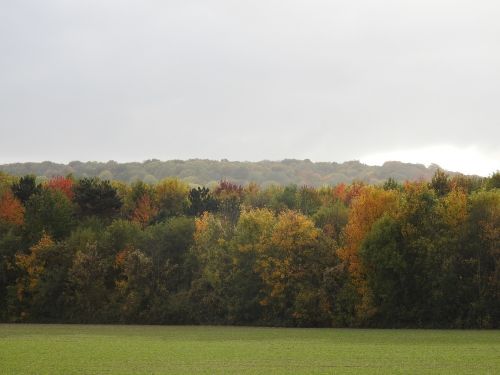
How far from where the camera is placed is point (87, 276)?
79.8 meters

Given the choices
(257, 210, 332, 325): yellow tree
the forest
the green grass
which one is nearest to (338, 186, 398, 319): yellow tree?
the forest

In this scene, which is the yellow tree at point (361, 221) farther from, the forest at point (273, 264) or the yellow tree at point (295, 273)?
the yellow tree at point (295, 273)

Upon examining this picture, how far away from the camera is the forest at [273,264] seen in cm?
6781

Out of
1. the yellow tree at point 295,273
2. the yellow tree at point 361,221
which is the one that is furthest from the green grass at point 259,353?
the yellow tree at point 361,221

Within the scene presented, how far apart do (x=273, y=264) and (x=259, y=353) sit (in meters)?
33.8

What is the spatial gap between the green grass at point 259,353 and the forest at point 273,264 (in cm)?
774

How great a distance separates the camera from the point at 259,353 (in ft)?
135

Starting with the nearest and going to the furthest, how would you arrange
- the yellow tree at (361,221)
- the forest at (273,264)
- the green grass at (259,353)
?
the green grass at (259,353), the forest at (273,264), the yellow tree at (361,221)

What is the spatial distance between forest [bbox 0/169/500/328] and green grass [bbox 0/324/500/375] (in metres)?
7.74

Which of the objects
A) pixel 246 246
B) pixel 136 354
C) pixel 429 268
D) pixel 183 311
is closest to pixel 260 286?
pixel 246 246

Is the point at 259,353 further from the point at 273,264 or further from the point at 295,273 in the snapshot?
the point at 273,264

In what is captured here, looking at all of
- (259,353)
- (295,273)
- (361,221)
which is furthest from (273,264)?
(259,353)

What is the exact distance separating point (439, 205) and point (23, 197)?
2328 inches

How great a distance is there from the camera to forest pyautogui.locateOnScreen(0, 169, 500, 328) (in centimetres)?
6781
